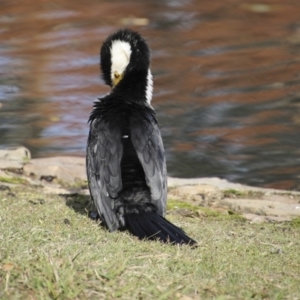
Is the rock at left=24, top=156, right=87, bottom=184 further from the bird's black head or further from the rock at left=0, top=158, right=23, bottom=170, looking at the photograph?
the bird's black head

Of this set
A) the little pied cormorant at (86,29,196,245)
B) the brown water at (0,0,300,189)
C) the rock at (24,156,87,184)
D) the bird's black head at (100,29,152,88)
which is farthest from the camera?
the brown water at (0,0,300,189)

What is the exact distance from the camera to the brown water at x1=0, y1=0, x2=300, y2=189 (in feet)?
35.7

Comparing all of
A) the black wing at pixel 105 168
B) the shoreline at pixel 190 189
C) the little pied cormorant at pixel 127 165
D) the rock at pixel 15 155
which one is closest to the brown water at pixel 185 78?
the rock at pixel 15 155

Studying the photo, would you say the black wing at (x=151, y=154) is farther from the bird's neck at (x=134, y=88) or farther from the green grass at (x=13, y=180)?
the green grass at (x=13, y=180)

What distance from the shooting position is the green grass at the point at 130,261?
183 inches

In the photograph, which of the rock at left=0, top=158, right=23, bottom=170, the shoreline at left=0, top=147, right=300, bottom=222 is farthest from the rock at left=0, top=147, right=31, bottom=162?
the rock at left=0, top=158, right=23, bottom=170

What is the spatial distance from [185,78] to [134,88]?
7025mm

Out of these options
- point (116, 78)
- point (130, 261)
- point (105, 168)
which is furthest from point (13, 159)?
point (130, 261)

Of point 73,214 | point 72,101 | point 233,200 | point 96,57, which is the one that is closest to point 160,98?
point 72,101

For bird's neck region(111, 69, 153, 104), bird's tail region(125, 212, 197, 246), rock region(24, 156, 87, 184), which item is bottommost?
rock region(24, 156, 87, 184)

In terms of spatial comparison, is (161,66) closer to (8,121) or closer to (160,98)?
(160,98)

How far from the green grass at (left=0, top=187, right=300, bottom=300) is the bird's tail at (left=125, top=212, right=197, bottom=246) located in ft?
0.29

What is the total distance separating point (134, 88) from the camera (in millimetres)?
7203

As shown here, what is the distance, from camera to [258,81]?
45.6 feet
